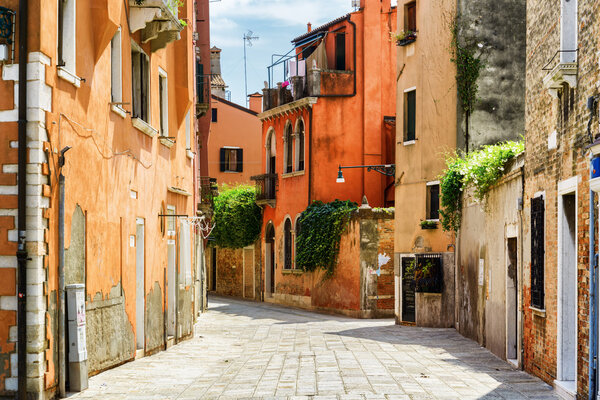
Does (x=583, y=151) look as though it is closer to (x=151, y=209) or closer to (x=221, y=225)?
(x=151, y=209)

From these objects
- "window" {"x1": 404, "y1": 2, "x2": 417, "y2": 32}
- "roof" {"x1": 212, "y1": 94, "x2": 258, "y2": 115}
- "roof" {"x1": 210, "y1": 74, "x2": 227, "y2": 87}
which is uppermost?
"roof" {"x1": 210, "y1": 74, "x2": 227, "y2": 87}

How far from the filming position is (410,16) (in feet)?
83.3

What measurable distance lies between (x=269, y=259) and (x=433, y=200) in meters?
13.7

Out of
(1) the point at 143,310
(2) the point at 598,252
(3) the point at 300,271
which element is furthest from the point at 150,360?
(3) the point at 300,271

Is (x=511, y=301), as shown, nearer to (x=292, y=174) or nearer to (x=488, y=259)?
(x=488, y=259)

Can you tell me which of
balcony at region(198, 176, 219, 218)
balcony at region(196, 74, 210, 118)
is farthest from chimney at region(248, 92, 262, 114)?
balcony at region(196, 74, 210, 118)

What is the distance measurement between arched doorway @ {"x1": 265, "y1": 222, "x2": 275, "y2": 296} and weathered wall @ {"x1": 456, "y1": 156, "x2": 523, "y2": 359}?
15.8 meters

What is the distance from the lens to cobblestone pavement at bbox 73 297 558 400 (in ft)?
34.6

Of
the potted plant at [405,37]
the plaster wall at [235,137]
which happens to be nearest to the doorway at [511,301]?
the potted plant at [405,37]

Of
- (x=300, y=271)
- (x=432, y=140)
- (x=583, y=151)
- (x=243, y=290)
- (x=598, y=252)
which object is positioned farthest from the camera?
(x=243, y=290)

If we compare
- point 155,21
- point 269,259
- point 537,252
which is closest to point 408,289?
point 155,21

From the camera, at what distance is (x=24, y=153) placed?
9.78 meters

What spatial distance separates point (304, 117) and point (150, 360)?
1927 centimetres

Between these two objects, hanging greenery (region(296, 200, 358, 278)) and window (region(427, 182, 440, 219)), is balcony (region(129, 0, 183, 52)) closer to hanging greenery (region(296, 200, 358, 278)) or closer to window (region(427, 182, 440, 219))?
window (region(427, 182, 440, 219))
